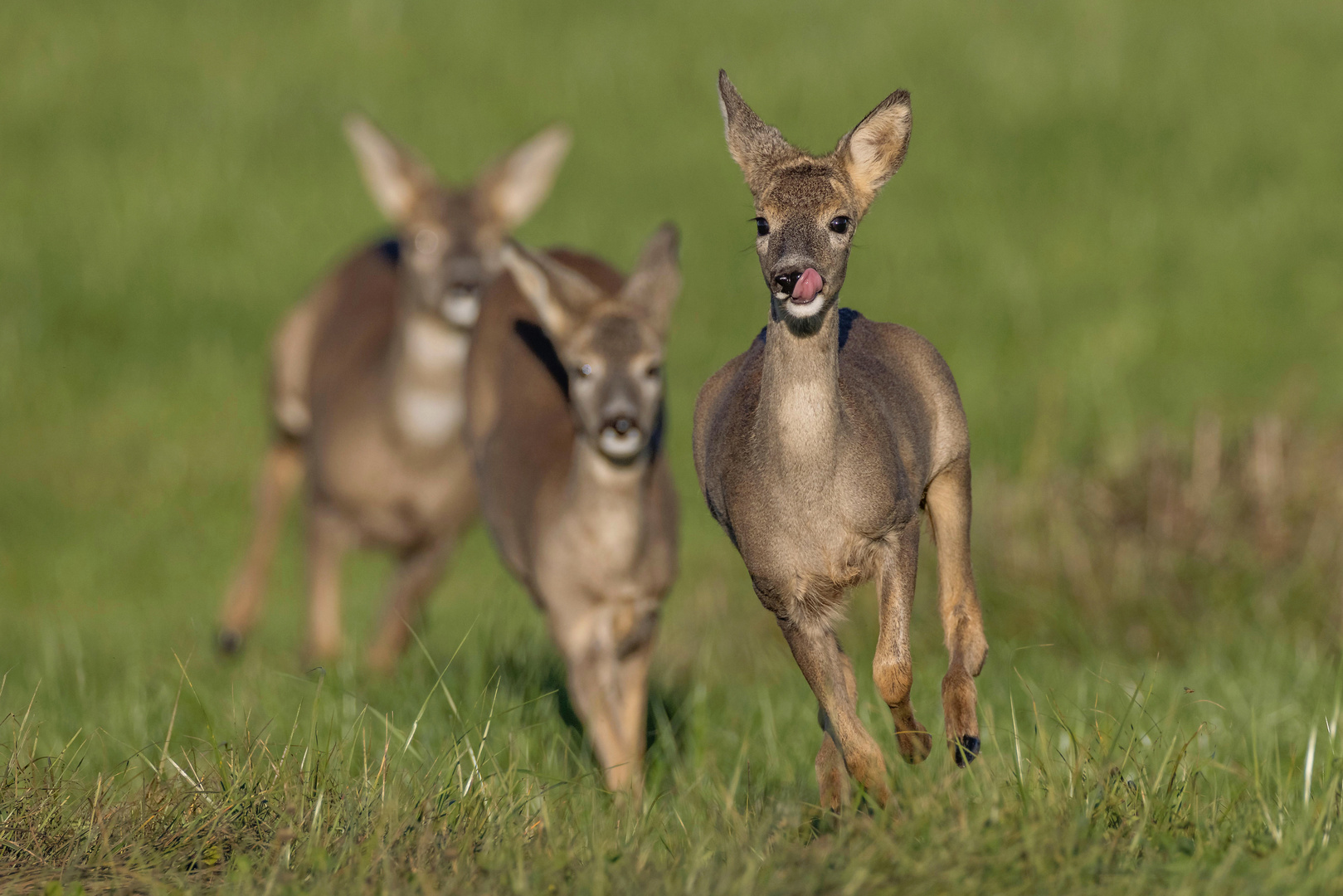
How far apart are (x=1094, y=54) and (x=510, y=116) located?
6.29 metres

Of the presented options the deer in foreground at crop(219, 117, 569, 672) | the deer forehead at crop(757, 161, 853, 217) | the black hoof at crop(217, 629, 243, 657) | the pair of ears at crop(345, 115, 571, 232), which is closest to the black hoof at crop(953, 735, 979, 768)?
the deer forehead at crop(757, 161, 853, 217)

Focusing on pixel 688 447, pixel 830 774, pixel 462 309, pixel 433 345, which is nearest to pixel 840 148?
pixel 830 774

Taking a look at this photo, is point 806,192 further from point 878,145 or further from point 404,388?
point 404,388

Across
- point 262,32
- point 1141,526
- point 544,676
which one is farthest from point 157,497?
point 262,32

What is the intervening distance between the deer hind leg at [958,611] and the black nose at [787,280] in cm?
39

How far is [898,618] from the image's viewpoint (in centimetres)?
229

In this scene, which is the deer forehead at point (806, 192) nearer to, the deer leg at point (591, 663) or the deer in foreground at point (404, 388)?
the deer leg at point (591, 663)

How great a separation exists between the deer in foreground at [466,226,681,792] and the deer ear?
5.53 ft

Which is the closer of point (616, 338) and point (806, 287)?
point (806, 287)

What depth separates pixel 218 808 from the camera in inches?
145

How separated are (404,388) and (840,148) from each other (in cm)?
688

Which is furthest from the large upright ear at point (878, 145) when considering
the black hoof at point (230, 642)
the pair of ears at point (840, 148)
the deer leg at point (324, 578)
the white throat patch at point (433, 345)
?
the black hoof at point (230, 642)

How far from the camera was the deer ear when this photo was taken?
→ 28.9 feet

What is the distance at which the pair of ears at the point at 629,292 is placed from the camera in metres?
5.04
